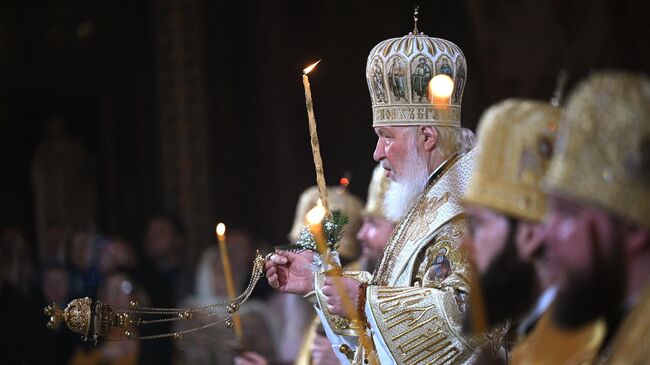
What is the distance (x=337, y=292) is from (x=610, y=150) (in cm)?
205

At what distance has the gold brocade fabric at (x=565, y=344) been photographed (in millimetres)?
3686

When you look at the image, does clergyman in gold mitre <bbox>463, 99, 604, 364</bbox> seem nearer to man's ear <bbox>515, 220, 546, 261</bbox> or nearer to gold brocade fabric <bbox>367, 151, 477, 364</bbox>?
man's ear <bbox>515, 220, 546, 261</bbox>

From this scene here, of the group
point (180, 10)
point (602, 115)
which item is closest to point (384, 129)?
point (602, 115)

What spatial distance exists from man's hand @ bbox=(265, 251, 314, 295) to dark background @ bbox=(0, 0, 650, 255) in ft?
17.6

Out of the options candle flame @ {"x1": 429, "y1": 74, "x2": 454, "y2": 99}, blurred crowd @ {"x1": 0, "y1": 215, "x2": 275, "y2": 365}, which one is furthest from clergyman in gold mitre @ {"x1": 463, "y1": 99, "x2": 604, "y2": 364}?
blurred crowd @ {"x1": 0, "y1": 215, "x2": 275, "y2": 365}

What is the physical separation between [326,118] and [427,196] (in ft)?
22.3

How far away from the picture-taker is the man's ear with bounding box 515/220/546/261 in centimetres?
378

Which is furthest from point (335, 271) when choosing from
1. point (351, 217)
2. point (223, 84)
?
point (223, 84)

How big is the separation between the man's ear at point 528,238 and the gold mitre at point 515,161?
4cm

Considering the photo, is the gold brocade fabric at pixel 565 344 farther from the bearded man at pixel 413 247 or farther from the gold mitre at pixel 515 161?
the bearded man at pixel 413 247

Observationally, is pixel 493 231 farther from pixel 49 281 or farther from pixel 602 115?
pixel 49 281

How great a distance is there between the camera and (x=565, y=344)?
3758mm

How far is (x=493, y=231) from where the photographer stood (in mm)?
3836

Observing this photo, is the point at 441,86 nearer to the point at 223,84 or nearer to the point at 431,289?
the point at 431,289
